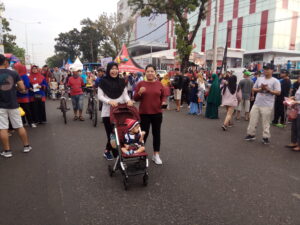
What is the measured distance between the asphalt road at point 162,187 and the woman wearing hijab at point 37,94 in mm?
1929

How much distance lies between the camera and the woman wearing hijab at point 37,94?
793 centimetres

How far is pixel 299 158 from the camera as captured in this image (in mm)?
5414

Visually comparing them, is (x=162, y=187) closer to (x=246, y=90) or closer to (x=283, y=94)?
(x=283, y=94)

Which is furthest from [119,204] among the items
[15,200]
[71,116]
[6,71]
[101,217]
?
[71,116]

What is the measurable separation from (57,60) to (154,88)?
297 feet

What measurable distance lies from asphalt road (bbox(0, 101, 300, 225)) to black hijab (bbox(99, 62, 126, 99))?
1370 millimetres

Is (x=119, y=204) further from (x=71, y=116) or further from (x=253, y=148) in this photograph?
(x=71, y=116)

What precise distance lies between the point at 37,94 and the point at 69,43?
68604 millimetres

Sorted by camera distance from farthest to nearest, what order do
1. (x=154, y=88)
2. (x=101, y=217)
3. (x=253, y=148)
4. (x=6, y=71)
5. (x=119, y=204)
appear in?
(x=253, y=148), (x=6, y=71), (x=154, y=88), (x=119, y=204), (x=101, y=217)

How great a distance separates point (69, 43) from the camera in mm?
71250

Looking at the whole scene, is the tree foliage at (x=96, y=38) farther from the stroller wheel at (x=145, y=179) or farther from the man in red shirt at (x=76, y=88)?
the stroller wheel at (x=145, y=179)

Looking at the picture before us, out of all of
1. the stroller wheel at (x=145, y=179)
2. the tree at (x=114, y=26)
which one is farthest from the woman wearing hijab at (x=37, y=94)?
the tree at (x=114, y=26)

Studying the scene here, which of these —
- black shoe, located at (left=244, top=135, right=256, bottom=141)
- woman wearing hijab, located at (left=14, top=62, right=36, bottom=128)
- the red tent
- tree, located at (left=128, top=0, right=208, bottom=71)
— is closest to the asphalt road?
black shoe, located at (left=244, top=135, right=256, bottom=141)

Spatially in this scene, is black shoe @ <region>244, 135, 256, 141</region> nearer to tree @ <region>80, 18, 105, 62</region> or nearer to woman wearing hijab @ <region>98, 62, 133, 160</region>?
woman wearing hijab @ <region>98, 62, 133, 160</region>
